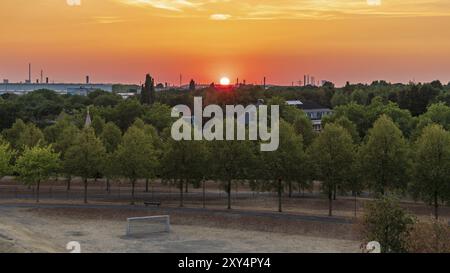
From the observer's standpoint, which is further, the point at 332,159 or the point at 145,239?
the point at 332,159

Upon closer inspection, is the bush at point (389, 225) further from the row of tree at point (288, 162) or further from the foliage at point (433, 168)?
the row of tree at point (288, 162)

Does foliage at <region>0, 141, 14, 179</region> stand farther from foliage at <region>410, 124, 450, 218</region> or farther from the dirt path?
foliage at <region>410, 124, 450, 218</region>

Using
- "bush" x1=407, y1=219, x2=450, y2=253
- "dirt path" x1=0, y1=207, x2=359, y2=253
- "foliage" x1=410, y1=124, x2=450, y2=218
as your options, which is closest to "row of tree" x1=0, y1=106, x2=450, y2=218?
"foliage" x1=410, y1=124, x2=450, y2=218

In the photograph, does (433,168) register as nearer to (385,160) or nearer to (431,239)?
(385,160)

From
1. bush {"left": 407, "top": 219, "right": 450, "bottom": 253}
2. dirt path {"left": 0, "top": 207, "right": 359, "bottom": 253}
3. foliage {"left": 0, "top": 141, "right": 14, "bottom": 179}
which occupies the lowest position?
dirt path {"left": 0, "top": 207, "right": 359, "bottom": 253}

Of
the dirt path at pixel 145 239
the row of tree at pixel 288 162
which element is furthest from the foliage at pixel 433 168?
the dirt path at pixel 145 239

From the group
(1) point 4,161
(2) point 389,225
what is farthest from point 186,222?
(2) point 389,225

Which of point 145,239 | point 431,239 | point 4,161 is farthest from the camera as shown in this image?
point 4,161

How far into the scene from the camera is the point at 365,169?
5941 cm

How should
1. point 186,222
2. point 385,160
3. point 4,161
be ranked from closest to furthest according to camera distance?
point 186,222, point 385,160, point 4,161

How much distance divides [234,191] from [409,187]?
25.3 m

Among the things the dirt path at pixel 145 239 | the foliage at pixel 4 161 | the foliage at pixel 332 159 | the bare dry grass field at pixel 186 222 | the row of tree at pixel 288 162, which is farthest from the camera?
the foliage at pixel 4 161

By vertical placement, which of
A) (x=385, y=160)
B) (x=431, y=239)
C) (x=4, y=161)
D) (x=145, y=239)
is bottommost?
(x=145, y=239)

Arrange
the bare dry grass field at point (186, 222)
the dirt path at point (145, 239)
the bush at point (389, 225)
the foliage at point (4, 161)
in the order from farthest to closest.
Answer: the foliage at point (4, 161) → the bare dry grass field at point (186, 222) → the dirt path at point (145, 239) → the bush at point (389, 225)
